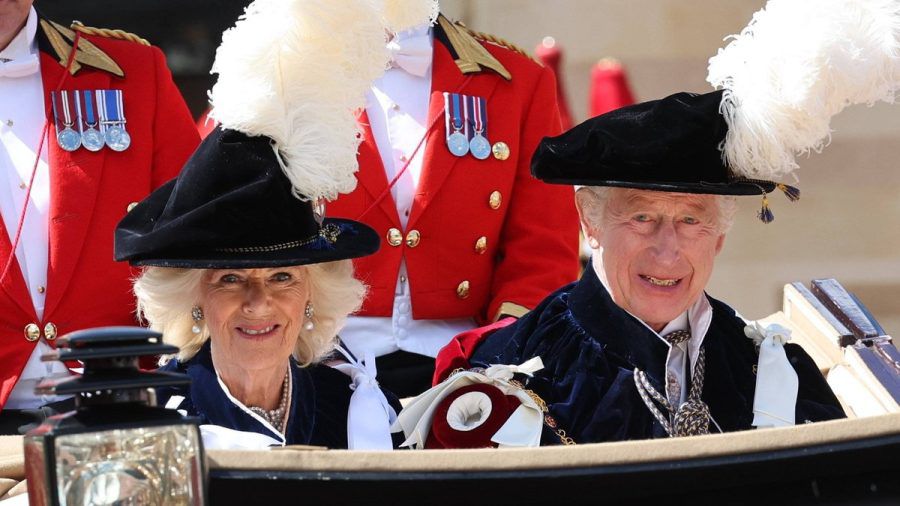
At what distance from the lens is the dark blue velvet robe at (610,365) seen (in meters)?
2.76

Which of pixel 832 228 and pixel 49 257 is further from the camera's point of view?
pixel 832 228

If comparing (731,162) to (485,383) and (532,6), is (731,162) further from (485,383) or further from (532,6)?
(532,6)

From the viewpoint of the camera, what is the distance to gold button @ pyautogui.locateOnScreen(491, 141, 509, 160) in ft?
11.5

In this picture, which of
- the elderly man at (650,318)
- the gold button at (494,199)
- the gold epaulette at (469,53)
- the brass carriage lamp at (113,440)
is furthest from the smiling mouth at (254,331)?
the brass carriage lamp at (113,440)

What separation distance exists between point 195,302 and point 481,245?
86 cm

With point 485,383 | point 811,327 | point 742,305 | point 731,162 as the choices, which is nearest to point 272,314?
point 485,383

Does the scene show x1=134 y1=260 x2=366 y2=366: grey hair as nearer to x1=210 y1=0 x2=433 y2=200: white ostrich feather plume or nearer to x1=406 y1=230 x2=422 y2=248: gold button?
x1=210 y1=0 x2=433 y2=200: white ostrich feather plume

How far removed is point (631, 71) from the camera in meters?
7.32

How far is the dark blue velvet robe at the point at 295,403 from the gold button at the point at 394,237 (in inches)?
19.3

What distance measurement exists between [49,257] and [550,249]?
1126 millimetres

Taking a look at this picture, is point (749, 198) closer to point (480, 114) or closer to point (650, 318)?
point (480, 114)

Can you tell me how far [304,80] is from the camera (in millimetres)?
2568

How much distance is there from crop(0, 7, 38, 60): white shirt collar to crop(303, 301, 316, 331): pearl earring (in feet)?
3.00

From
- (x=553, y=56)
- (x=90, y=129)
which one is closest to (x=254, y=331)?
(x=90, y=129)
